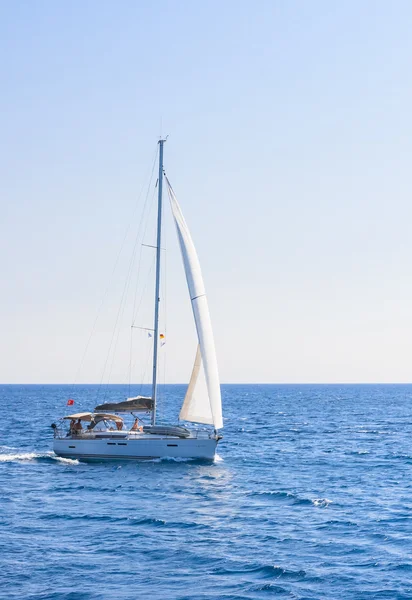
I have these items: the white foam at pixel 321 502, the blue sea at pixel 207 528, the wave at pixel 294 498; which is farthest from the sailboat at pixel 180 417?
the white foam at pixel 321 502

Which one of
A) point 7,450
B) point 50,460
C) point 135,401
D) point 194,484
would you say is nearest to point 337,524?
point 194,484

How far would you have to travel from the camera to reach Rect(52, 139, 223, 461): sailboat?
45469mm

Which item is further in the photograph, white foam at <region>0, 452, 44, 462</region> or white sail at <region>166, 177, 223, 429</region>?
white foam at <region>0, 452, 44, 462</region>

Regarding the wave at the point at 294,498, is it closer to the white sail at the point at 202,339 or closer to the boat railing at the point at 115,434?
the boat railing at the point at 115,434

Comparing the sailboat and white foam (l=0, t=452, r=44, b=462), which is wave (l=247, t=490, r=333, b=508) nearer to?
the sailboat

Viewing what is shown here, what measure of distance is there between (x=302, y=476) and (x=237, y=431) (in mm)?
34074

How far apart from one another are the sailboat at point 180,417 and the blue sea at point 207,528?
2.94 ft

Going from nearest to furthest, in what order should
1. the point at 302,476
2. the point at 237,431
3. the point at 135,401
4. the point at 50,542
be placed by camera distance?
the point at 50,542 < the point at 302,476 < the point at 135,401 < the point at 237,431

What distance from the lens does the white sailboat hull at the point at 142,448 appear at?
148 feet

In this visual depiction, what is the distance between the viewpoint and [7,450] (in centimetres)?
5544

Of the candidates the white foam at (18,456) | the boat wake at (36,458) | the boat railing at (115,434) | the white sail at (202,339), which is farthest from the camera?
the white foam at (18,456)

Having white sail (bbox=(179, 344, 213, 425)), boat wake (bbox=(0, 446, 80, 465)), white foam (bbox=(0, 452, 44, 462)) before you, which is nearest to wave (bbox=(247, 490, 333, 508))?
white sail (bbox=(179, 344, 213, 425))

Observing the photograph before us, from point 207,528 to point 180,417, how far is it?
1727cm

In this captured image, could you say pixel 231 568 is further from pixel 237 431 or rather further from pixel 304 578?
pixel 237 431
